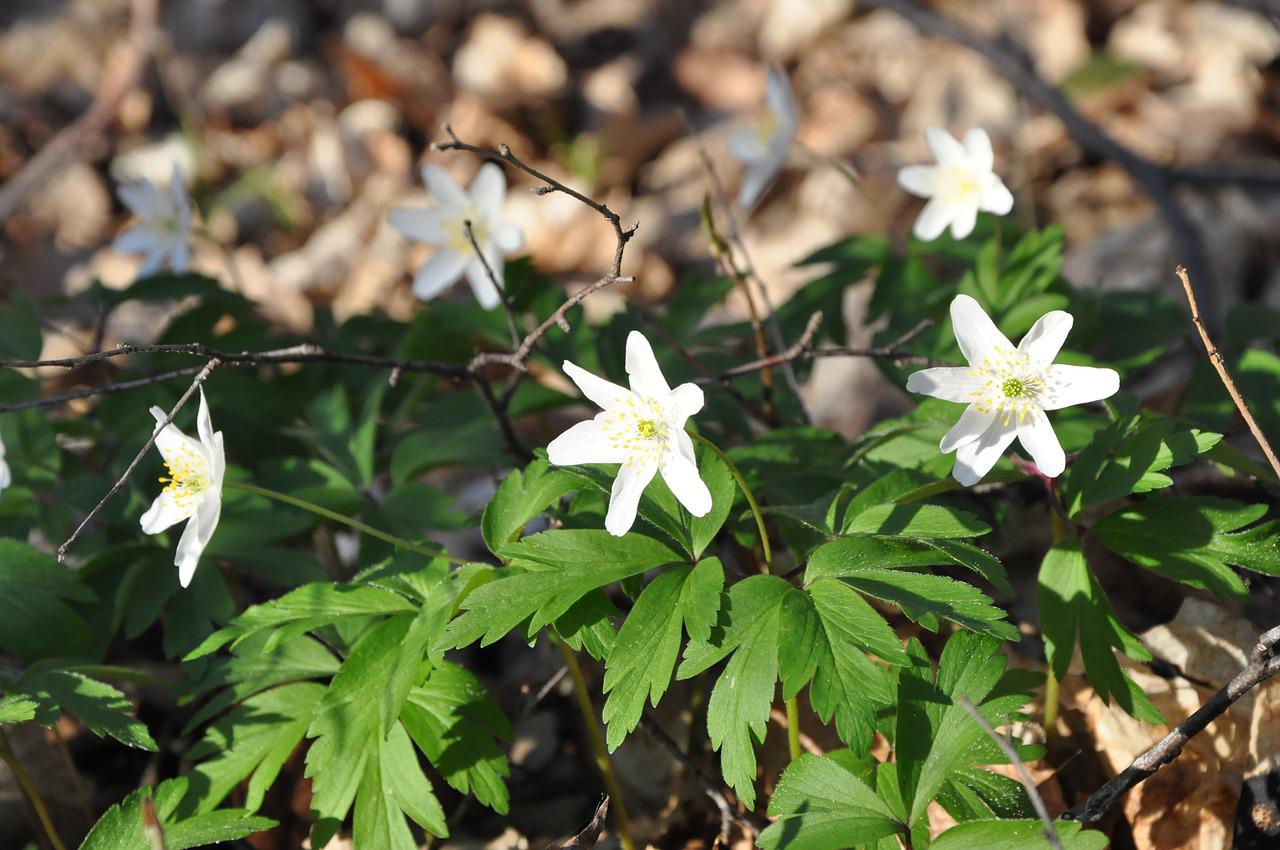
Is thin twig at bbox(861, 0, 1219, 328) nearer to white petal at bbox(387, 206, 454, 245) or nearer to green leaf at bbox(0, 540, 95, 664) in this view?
white petal at bbox(387, 206, 454, 245)

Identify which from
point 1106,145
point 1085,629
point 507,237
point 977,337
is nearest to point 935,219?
point 977,337

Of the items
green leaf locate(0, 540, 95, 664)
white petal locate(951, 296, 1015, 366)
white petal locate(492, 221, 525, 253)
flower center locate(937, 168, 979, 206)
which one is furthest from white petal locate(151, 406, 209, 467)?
flower center locate(937, 168, 979, 206)

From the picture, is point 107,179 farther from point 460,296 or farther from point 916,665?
point 916,665

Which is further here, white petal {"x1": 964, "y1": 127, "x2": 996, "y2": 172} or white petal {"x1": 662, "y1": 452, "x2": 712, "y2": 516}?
white petal {"x1": 964, "y1": 127, "x2": 996, "y2": 172}

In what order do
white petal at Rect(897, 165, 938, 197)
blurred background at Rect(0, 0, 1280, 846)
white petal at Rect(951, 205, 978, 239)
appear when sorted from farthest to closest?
1. blurred background at Rect(0, 0, 1280, 846)
2. white petal at Rect(897, 165, 938, 197)
3. white petal at Rect(951, 205, 978, 239)

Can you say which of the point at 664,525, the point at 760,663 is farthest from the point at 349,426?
the point at 760,663
